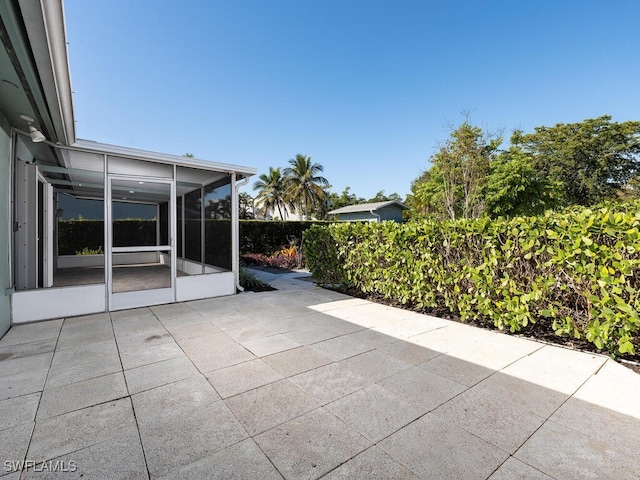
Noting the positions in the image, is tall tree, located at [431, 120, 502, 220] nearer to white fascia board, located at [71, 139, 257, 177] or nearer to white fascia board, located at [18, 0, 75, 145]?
white fascia board, located at [71, 139, 257, 177]

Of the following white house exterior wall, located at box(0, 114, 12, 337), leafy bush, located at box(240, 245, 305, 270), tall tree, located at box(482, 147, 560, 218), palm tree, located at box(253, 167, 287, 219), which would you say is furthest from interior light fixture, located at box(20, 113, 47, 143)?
palm tree, located at box(253, 167, 287, 219)

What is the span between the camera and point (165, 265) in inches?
340

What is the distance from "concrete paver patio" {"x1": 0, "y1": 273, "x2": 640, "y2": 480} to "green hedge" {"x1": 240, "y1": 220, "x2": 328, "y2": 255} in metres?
8.09

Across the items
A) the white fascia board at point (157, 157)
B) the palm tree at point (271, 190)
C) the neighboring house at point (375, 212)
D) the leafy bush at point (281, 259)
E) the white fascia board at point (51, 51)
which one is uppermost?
the palm tree at point (271, 190)

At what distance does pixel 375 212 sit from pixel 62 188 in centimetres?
1870

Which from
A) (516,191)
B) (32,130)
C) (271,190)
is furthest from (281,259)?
(271,190)

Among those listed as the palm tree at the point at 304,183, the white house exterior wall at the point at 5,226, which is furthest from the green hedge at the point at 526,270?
the palm tree at the point at 304,183

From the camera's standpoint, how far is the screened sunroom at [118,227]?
4.55 meters

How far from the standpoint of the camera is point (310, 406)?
2254 mm

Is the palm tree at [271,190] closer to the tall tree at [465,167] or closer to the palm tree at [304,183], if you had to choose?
the palm tree at [304,183]

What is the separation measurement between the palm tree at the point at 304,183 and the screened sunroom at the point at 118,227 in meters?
20.1

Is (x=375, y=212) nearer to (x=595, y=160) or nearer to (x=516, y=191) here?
(x=516, y=191)
